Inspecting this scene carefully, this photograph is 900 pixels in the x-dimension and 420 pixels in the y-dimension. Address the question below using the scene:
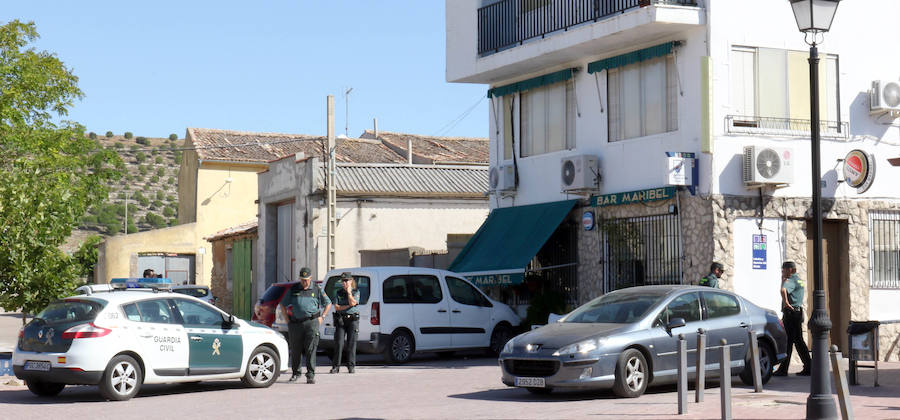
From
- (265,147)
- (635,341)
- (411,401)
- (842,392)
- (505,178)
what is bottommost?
(411,401)

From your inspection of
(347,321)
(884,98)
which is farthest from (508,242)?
(884,98)

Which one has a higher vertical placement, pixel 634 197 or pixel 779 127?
pixel 779 127

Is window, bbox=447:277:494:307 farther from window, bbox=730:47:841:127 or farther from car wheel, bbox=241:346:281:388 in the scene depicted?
→ window, bbox=730:47:841:127

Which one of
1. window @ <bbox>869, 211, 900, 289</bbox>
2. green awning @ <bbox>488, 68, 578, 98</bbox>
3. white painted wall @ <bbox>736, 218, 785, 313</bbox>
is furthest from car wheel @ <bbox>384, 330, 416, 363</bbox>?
window @ <bbox>869, 211, 900, 289</bbox>

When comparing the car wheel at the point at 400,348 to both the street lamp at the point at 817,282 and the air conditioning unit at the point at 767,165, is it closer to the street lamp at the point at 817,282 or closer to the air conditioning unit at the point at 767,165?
the air conditioning unit at the point at 767,165

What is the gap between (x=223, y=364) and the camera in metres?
16.7

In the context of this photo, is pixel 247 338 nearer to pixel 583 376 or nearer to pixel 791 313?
pixel 583 376

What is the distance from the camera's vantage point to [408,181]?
1393 inches

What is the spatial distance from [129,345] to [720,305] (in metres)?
8.08

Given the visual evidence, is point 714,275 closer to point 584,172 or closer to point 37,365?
point 584,172

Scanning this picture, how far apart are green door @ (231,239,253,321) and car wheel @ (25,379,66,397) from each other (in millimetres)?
23924

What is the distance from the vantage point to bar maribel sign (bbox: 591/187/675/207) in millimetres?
20875

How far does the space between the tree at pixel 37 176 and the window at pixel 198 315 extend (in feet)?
15.4

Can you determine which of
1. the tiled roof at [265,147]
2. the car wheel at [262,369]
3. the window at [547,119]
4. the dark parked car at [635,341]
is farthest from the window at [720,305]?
the tiled roof at [265,147]
